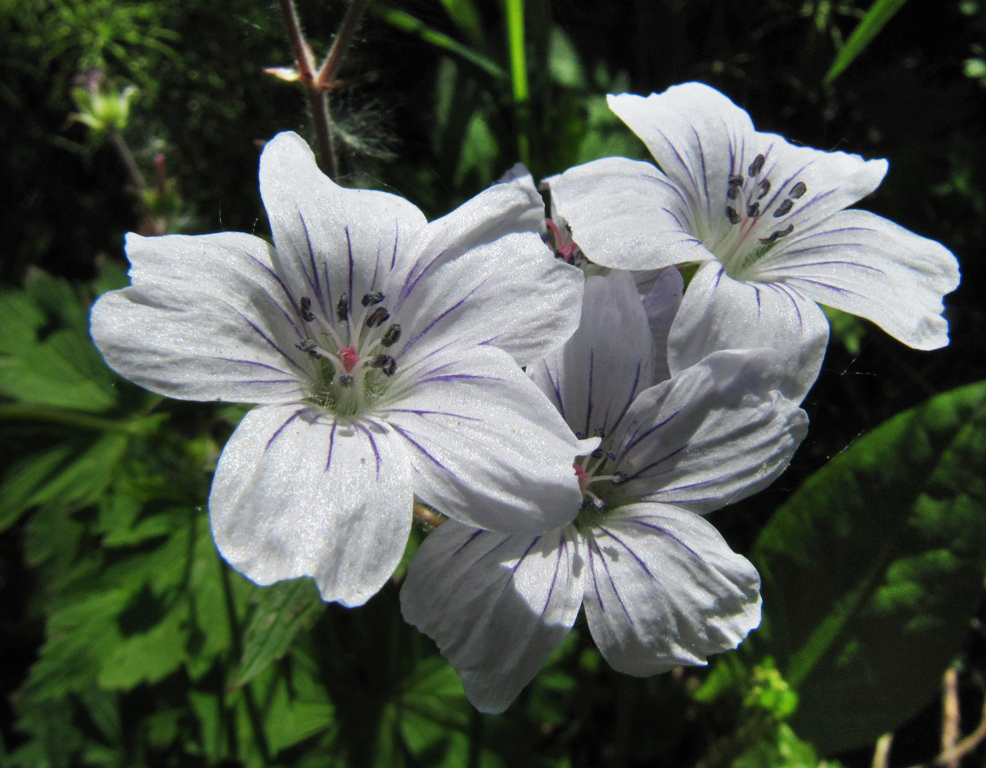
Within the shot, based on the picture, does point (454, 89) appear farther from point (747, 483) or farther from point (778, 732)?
point (778, 732)

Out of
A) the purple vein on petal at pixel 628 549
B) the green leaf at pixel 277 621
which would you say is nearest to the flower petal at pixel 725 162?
the purple vein on petal at pixel 628 549

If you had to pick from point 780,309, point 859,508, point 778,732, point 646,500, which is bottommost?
point 778,732

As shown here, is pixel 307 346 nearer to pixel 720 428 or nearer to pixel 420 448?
pixel 420 448

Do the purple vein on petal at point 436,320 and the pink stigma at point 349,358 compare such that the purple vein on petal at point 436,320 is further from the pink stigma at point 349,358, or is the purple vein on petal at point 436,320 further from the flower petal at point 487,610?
the flower petal at point 487,610

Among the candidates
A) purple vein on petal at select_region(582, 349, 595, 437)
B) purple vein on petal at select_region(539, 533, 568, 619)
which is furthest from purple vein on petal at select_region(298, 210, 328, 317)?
purple vein on petal at select_region(539, 533, 568, 619)

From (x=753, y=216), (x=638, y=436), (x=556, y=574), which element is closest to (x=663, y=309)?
(x=638, y=436)

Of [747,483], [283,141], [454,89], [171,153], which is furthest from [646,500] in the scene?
[171,153]
